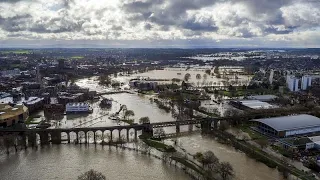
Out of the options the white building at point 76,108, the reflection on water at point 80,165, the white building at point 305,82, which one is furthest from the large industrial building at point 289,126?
the white building at point 305,82

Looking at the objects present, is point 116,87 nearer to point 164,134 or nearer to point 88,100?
point 88,100

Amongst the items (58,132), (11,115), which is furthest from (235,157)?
(11,115)

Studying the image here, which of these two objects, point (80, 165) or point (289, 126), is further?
point (289, 126)

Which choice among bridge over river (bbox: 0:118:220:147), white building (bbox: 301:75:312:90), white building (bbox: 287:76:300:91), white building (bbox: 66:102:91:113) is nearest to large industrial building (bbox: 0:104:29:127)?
bridge over river (bbox: 0:118:220:147)

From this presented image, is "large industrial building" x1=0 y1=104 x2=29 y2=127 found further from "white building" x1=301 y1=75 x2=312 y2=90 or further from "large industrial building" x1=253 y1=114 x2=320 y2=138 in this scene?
"white building" x1=301 y1=75 x2=312 y2=90

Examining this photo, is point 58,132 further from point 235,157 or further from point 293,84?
point 293,84

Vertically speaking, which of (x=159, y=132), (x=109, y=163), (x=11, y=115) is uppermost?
(x=11, y=115)

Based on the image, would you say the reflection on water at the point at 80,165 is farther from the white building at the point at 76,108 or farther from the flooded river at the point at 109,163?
the white building at the point at 76,108
